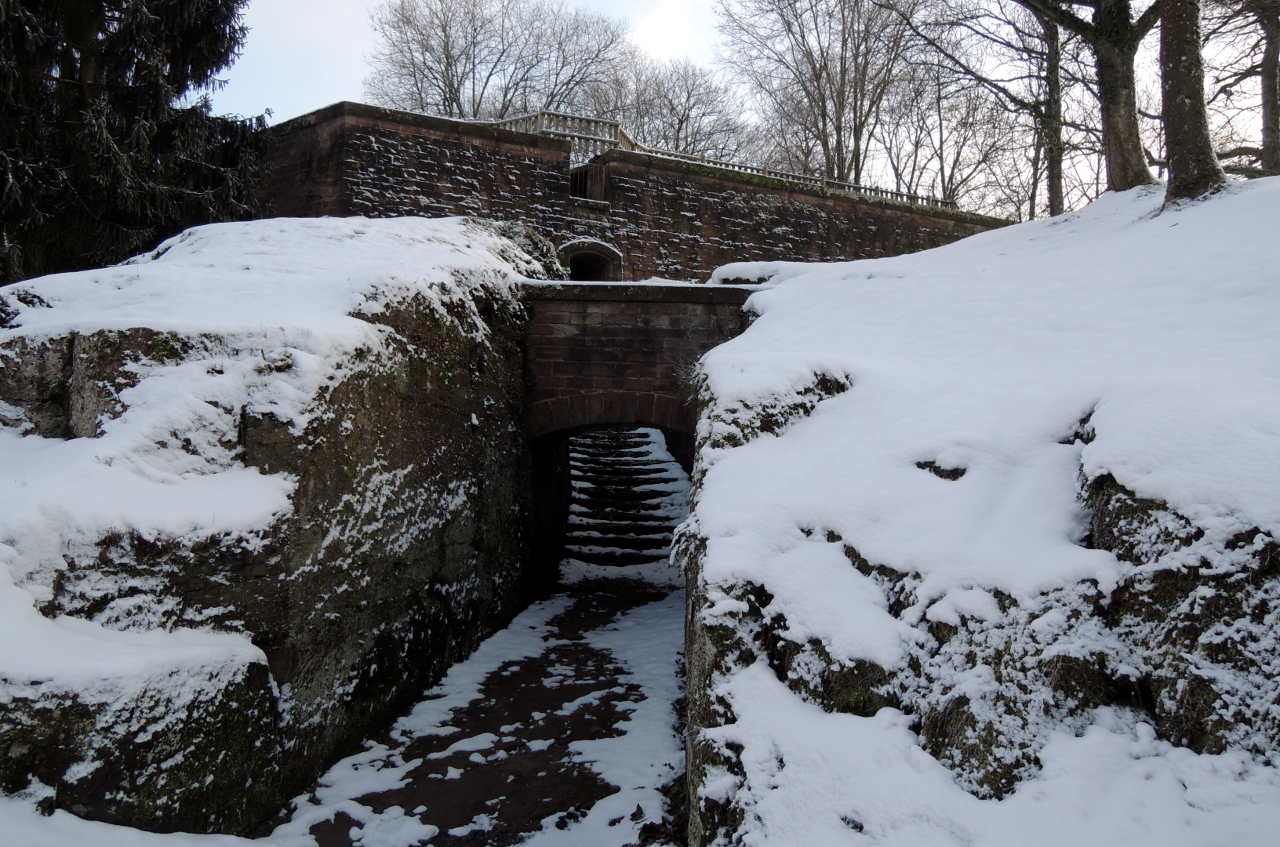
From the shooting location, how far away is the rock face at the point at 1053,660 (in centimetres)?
246

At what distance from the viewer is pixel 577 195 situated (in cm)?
1505

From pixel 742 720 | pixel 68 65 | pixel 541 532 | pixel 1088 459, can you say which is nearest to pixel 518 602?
pixel 541 532

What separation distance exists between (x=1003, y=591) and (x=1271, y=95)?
473 inches

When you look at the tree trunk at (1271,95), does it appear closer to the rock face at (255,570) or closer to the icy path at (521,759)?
the icy path at (521,759)

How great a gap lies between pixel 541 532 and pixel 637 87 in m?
29.0

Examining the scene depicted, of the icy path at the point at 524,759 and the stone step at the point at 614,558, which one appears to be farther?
the stone step at the point at 614,558

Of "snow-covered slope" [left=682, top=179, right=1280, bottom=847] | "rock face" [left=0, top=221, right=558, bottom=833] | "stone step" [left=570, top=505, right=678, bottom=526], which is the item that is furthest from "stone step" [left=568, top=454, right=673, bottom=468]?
"snow-covered slope" [left=682, top=179, right=1280, bottom=847]

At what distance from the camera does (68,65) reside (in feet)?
35.5

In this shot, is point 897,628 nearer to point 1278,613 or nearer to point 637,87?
point 1278,613

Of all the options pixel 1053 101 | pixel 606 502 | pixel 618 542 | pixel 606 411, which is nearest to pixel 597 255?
pixel 606 502

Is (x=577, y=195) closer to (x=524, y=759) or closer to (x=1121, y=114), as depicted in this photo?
(x=1121, y=114)

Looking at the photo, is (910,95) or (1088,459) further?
(910,95)

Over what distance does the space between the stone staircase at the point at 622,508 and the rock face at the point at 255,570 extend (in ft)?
11.4

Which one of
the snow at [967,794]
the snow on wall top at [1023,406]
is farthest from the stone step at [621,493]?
the snow at [967,794]
